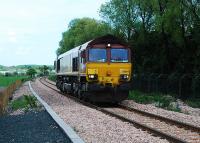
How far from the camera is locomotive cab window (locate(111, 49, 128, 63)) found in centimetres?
2922

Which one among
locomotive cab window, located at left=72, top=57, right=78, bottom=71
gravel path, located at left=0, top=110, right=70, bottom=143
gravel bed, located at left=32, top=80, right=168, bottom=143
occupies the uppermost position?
locomotive cab window, located at left=72, top=57, right=78, bottom=71

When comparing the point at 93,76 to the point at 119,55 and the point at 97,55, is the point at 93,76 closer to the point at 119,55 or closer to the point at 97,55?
→ the point at 97,55

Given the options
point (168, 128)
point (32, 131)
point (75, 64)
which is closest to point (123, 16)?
point (75, 64)

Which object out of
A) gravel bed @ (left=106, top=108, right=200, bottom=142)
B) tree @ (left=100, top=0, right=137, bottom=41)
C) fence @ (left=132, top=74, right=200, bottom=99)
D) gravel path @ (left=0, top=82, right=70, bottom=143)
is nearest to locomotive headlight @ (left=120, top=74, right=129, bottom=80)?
gravel bed @ (left=106, top=108, right=200, bottom=142)

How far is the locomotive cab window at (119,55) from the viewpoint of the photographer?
29219 millimetres

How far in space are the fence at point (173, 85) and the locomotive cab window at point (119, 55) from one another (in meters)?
7.12

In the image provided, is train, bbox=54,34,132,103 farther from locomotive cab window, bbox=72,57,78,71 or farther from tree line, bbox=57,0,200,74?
tree line, bbox=57,0,200,74

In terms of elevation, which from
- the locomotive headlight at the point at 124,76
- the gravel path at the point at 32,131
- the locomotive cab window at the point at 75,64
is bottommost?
the gravel path at the point at 32,131

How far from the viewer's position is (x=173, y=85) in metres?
39.4

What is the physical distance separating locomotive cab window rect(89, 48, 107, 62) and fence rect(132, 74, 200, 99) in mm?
8024

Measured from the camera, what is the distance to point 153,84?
4338 centimetres

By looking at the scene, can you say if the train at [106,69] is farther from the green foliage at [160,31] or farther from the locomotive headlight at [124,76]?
the green foliage at [160,31]

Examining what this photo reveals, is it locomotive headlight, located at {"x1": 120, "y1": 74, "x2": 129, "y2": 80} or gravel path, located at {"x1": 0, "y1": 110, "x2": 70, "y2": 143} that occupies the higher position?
locomotive headlight, located at {"x1": 120, "y1": 74, "x2": 129, "y2": 80}

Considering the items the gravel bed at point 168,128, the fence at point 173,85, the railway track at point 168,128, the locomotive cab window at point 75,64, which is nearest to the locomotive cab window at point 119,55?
the locomotive cab window at point 75,64
